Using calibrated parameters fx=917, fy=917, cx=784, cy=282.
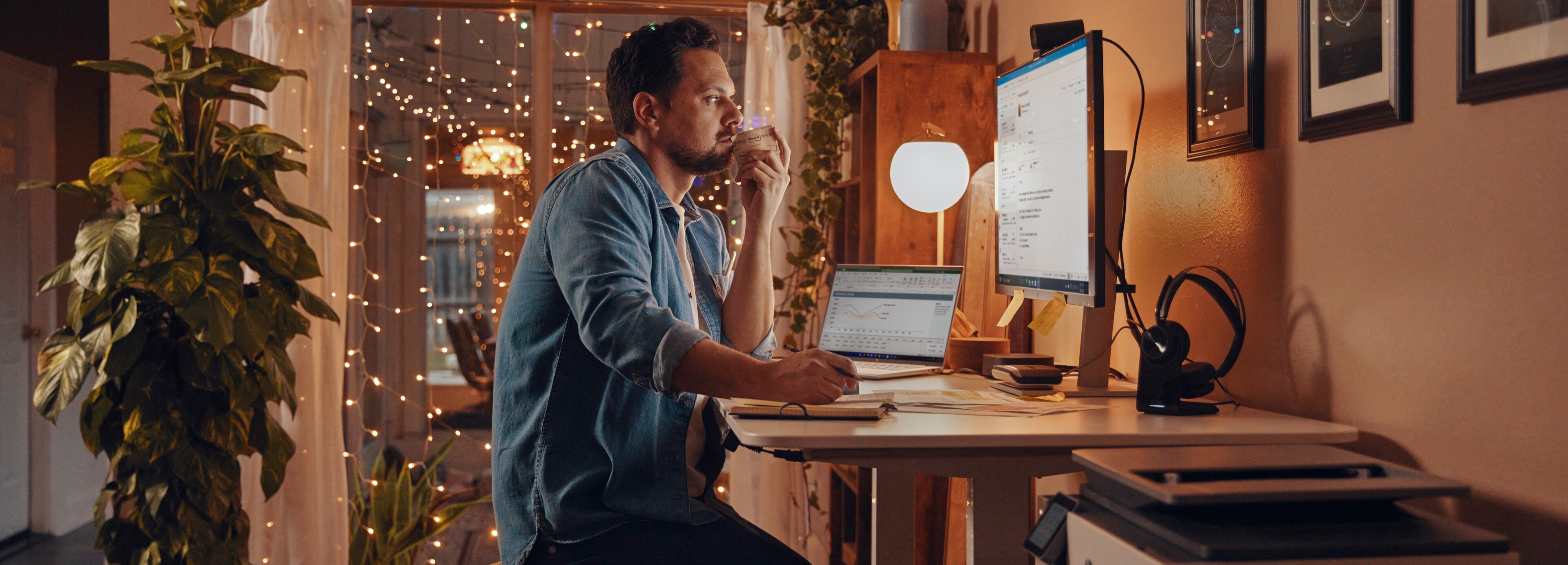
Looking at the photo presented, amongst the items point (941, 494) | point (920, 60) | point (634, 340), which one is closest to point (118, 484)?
point (634, 340)

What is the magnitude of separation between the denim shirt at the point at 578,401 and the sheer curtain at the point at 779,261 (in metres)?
1.83

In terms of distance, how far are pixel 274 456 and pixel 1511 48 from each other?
103 inches

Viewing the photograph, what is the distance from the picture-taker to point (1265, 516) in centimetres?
85

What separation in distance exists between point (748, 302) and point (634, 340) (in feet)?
2.24

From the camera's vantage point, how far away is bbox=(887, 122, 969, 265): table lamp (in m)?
2.29

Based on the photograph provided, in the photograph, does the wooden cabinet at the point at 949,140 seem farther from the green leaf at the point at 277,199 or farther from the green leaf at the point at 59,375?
the green leaf at the point at 59,375

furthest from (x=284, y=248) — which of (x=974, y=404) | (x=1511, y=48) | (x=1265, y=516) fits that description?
(x=1511, y=48)

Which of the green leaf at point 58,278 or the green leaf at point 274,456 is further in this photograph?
the green leaf at point 274,456

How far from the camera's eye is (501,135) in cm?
347

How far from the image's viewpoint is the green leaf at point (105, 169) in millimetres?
2164

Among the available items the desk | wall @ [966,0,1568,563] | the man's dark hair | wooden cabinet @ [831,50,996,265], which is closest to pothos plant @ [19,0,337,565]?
the man's dark hair

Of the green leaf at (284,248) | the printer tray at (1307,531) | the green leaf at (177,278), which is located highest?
the green leaf at (284,248)

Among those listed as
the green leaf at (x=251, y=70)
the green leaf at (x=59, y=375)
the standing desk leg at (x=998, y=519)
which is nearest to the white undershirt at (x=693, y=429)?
the standing desk leg at (x=998, y=519)

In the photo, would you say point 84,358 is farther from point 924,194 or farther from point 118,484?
point 924,194
